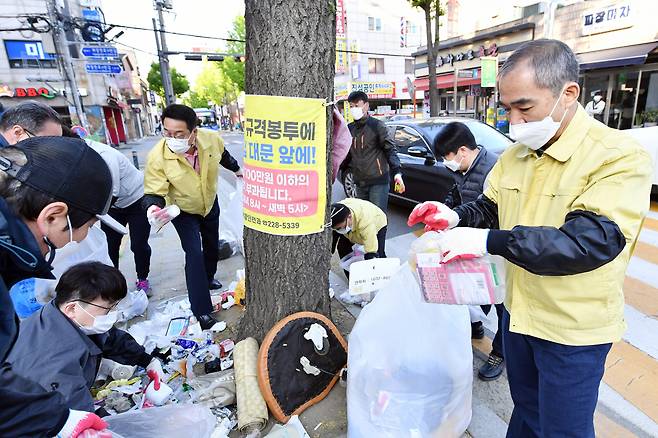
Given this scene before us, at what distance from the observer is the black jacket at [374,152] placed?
382 cm

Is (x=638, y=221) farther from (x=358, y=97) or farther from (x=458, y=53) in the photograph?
(x=458, y=53)

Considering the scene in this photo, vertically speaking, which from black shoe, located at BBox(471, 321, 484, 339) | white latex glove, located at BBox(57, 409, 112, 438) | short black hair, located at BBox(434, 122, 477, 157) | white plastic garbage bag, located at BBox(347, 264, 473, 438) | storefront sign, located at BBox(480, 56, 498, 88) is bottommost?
black shoe, located at BBox(471, 321, 484, 339)

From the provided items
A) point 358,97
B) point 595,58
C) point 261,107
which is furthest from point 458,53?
point 261,107

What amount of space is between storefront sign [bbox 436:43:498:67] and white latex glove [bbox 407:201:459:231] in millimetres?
19204

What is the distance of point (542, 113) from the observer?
3.62 ft

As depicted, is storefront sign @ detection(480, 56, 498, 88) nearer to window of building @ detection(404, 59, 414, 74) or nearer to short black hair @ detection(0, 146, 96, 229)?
short black hair @ detection(0, 146, 96, 229)

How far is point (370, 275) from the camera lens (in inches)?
78.2

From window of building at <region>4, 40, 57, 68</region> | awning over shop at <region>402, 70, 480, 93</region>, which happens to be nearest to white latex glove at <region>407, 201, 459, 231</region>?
awning over shop at <region>402, 70, 480, 93</region>

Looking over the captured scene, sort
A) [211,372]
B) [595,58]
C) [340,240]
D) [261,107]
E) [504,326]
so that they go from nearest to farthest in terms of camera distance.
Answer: [504,326]
[261,107]
[211,372]
[340,240]
[595,58]

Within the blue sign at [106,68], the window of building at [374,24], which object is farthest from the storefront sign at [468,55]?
the blue sign at [106,68]

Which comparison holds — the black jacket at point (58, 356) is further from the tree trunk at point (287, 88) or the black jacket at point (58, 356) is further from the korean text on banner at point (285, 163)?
the korean text on banner at point (285, 163)

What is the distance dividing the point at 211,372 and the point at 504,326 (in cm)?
161

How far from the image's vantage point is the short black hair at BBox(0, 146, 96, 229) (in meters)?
0.98

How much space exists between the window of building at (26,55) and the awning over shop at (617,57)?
76.0 feet
